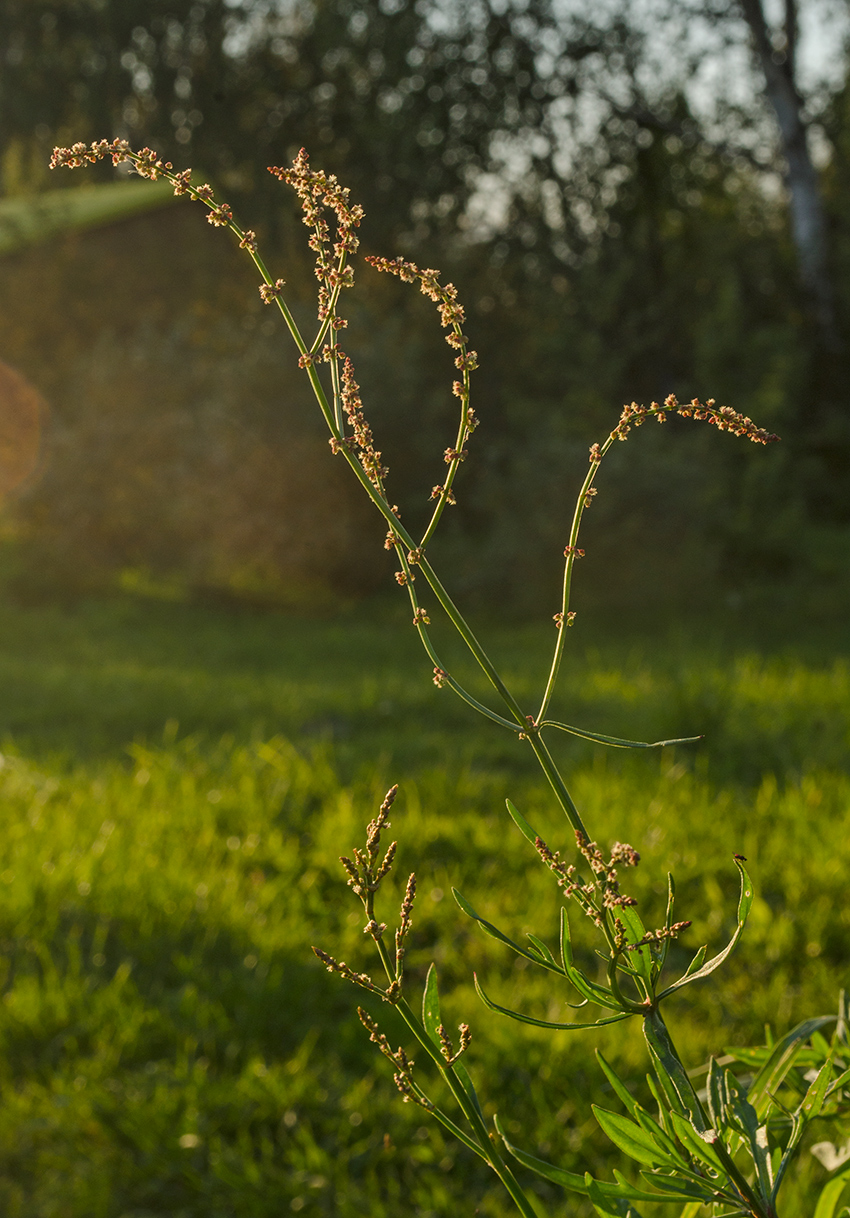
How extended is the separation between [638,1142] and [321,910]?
2.97 metres

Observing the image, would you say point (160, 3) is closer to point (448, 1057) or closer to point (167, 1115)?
point (167, 1115)

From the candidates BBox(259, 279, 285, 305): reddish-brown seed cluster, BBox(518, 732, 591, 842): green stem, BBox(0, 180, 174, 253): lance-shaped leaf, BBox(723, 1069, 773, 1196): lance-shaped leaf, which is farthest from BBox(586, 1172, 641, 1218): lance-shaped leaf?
BBox(0, 180, 174, 253): lance-shaped leaf

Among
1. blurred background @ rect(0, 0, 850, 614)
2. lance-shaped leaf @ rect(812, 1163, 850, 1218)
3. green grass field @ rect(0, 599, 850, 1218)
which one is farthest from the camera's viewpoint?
blurred background @ rect(0, 0, 850, 614)

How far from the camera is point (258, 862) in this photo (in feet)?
13.3

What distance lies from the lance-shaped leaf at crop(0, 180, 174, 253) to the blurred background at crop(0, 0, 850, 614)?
60mm

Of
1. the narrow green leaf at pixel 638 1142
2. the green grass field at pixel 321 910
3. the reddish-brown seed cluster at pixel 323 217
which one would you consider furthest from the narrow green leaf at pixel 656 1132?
the green grass field at pixel 321 910

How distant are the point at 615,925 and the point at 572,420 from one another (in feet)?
34.5

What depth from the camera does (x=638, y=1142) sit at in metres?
0.82

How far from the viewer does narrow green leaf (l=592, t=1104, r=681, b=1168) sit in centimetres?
79

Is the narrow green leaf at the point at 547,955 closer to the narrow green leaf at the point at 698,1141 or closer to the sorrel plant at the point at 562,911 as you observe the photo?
the sorrel plant at the point at 562,911

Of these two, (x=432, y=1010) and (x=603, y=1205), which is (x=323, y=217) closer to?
(x=432, y=1010)

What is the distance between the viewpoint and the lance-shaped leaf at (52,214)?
13078mm

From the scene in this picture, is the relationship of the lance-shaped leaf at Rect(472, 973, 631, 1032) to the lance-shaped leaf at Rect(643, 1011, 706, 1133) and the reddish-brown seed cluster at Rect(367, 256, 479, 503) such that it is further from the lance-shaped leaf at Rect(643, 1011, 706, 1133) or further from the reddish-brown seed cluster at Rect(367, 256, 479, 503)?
the reddish-brown seed cluster at Rect(367, 256, 479, 503)

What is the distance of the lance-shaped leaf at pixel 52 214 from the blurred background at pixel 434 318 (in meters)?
0.06
